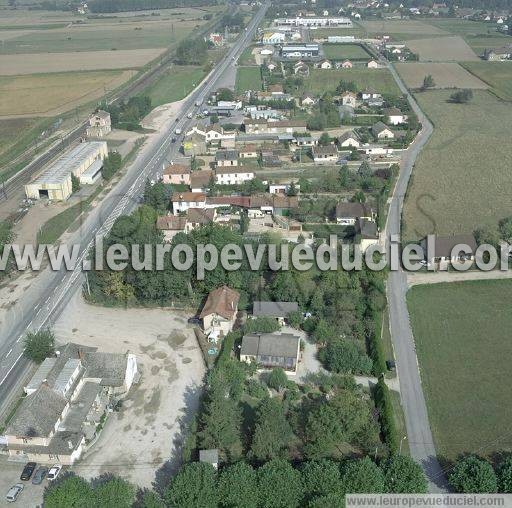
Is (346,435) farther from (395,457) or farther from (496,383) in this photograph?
(496,383)

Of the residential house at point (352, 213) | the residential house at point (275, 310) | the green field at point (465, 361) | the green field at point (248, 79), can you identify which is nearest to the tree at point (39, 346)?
the residential house at point (275, 310)

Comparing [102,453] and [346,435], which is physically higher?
[346,435]

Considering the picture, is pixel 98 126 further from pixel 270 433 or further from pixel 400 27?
pixel 400 27

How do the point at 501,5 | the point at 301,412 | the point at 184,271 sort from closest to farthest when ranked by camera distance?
the point at 301,412, the point at 184,271, the point at 501,5

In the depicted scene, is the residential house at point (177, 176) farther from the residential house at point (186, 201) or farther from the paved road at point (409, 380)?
the paved road at point (409, 380)

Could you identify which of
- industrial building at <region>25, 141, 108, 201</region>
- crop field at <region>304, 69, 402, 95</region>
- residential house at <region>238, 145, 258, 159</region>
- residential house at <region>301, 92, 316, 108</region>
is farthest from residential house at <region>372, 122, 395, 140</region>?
industrial building at <region>25, 141, 108, 201</region>

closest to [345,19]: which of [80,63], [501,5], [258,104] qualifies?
[501,5]

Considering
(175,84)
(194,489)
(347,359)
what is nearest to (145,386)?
(194,489)
